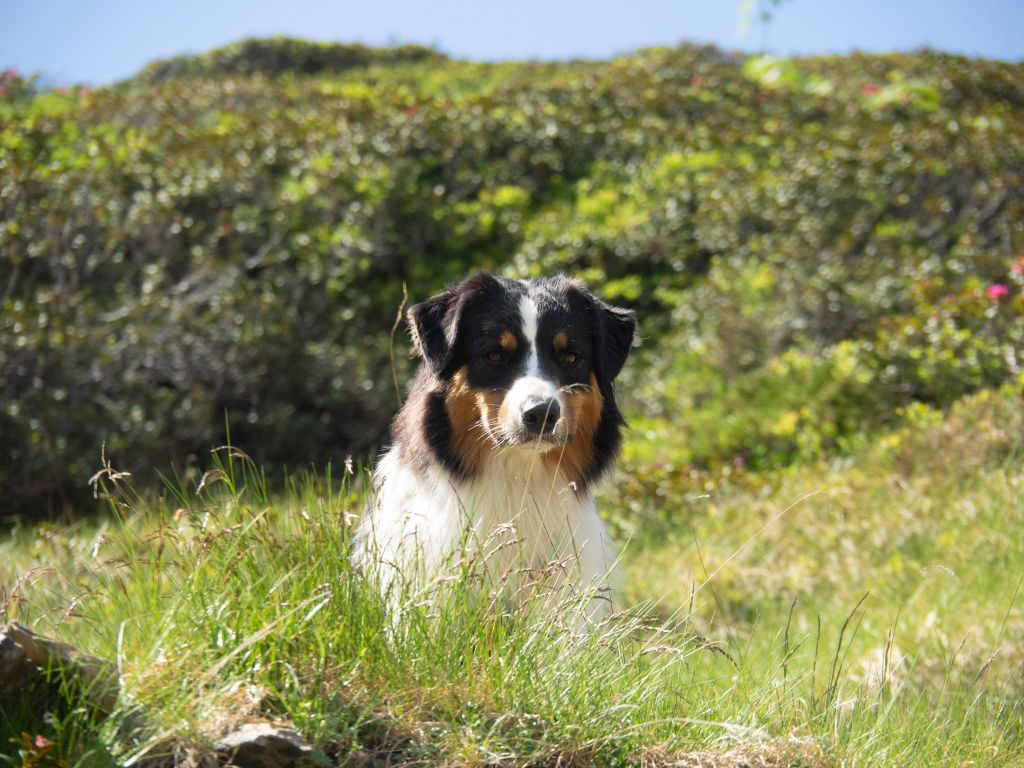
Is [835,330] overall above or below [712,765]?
above

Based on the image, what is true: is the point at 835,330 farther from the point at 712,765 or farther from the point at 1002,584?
the point at 712,765

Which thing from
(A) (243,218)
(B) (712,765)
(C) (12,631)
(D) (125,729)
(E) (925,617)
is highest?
(A) (243,218)

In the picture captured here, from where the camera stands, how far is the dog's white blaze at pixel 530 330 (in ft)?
13.5

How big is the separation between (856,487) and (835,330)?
2329 millimetres

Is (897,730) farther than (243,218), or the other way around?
(243,218)

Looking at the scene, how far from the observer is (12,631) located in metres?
2.76

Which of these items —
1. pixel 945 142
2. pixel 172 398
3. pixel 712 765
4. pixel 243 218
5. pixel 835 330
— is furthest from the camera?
pixel 945 142

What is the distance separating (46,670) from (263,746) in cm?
64

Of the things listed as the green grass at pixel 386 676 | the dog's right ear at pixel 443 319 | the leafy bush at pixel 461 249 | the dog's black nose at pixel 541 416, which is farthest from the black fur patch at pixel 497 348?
the leafy bush at pixel 461 249

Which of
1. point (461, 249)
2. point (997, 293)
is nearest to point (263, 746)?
point (997, 293)

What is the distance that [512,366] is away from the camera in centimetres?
417

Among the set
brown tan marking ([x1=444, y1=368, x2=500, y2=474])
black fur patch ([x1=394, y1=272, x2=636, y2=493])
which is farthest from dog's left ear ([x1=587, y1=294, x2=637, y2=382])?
brown tan marking ([x1=444, y1=368, x2=500, y2=474])

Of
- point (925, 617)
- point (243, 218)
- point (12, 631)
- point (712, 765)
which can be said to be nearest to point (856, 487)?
point (925, 617)

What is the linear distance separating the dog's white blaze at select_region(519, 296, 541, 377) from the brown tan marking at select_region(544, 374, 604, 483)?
0.59 feet
